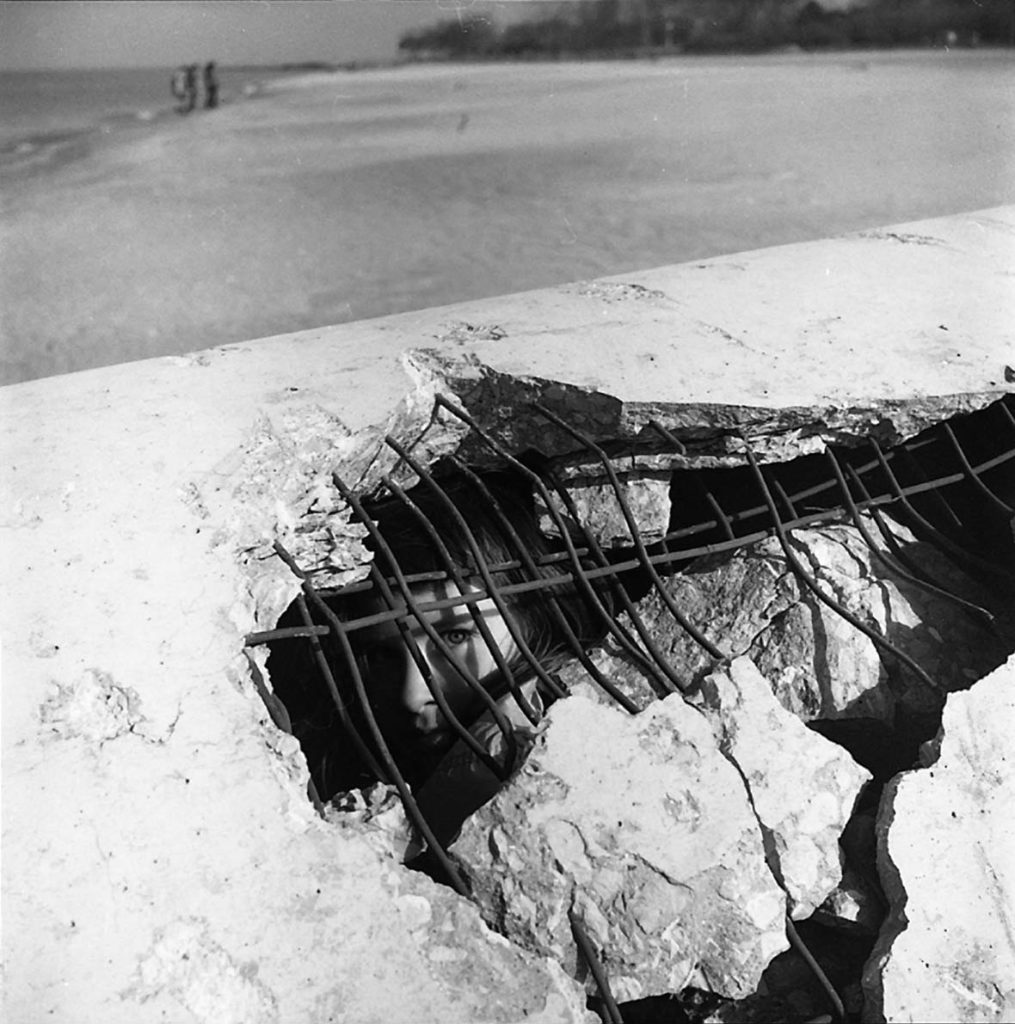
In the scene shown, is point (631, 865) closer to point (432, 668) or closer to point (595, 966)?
point (595, 966)

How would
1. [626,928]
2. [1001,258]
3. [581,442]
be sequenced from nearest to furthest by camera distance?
[626,928] → [581,442] → [1001,258]

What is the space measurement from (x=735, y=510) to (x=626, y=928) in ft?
3.80

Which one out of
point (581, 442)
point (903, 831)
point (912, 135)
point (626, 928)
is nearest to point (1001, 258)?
point (581, 442)

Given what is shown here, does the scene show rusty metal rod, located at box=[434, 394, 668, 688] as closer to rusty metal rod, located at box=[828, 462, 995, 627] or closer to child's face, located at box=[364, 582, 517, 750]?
child's face, located at box=[364, 582, 517, 750]

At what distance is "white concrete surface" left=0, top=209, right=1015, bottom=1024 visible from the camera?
3.38 ft

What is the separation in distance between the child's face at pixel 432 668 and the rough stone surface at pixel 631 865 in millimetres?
598

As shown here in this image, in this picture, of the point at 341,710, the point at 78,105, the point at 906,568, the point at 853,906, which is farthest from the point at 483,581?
the point at 78,105

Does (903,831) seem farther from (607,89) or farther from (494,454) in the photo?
(607,89)

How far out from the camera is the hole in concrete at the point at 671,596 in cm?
155

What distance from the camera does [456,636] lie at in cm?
183

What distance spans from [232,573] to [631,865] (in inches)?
24.4

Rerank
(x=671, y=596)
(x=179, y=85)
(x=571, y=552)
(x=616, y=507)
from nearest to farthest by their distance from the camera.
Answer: (x=571, y=552) → (x=671, y=596) → (x=616, y=507) → (x=179, y=85)

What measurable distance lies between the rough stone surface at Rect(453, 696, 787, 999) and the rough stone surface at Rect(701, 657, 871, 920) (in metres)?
0.06

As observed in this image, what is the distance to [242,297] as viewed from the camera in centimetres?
636
